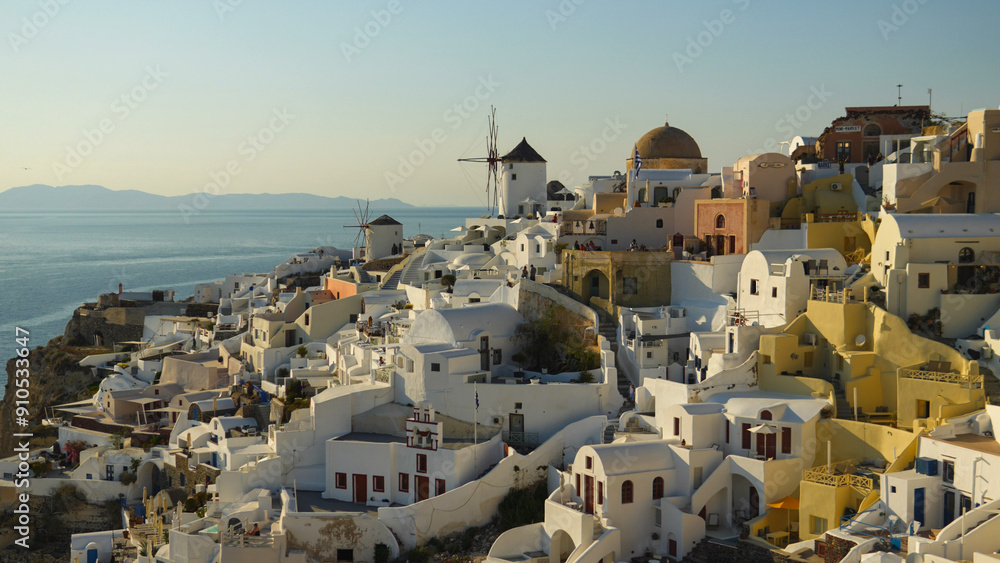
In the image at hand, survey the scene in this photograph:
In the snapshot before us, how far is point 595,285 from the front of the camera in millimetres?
32562

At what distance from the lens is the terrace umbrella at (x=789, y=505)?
72.0ft

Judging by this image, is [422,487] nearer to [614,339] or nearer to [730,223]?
[614,339]

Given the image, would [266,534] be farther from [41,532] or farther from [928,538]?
[928,538]

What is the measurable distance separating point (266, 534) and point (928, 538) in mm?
14680

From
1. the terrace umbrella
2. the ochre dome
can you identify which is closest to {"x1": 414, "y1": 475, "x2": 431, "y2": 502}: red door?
the terrace umbrella

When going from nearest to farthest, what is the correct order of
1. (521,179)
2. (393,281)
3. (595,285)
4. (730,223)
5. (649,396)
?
1. (649,396)
2. (730,223)
3. (595,285)
4. (393,281)
5. (521,179)

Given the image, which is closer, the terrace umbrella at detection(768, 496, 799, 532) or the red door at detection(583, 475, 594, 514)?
the terrace umbrella at detection(768, 496, 799, 532)

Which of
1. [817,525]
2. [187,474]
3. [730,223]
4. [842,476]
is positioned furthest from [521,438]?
[730,223]

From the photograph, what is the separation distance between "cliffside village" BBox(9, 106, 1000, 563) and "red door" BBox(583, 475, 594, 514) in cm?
A: 11

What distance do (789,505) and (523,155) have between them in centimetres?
2812

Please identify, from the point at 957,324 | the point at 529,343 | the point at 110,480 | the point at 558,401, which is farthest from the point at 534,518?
the point at 110,480

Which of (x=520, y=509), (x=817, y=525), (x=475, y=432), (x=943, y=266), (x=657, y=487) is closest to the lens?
(x=817, y=525)

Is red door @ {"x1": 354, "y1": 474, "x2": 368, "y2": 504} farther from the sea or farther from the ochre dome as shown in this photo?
the sea

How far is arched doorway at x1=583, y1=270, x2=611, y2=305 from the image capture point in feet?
106
